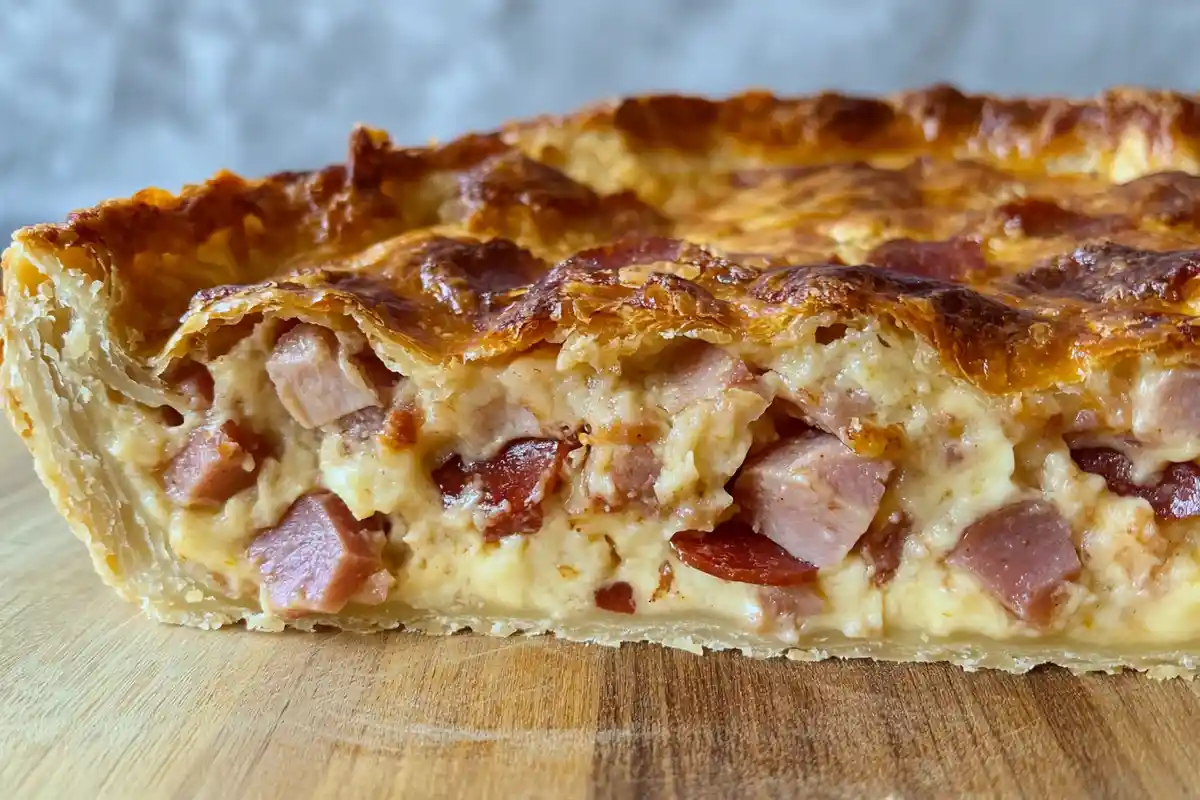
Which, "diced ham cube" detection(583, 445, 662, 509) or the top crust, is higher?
the top crust

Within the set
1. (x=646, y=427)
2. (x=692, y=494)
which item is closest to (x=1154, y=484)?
(x=692, y=494)

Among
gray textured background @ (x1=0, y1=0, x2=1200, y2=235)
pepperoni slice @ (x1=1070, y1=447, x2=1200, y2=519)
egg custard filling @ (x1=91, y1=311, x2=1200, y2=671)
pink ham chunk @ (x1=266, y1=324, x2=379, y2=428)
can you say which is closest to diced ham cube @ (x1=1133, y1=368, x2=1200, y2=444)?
egg custard filling @ (x1=91, y1=311, x2=1200, y2=671)

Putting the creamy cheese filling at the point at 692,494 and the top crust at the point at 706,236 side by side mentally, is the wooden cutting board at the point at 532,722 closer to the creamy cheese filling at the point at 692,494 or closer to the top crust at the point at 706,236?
the creamy cheese filling at the point at 692,494

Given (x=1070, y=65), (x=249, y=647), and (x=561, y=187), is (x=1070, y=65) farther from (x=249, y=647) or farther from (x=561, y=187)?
(x=249, y=647)

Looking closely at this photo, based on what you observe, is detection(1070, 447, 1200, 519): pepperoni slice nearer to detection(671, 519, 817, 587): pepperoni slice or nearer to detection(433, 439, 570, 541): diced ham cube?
detection(671, 519, 817, 587): pepperoni slice

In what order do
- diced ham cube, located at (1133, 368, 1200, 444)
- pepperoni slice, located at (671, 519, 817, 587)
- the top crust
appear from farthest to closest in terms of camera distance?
pepperoni slice, located at (671, 519, 817, 587)
the top crust
diced ham cube, located at (1133, 368, 1200, 444)

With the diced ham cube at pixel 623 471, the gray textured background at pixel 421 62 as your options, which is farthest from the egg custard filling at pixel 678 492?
the gray textured background at pixel 421 62

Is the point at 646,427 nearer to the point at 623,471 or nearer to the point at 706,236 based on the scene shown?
the point at 623,471
